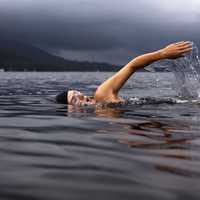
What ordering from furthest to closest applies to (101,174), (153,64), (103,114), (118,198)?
(153,64) < (103,114) < (101,174) < (118,198)

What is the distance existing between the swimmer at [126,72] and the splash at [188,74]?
2.71ft

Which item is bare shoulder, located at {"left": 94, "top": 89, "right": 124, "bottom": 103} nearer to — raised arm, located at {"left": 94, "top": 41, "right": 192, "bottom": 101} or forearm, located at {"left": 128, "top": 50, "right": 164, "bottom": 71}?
raised arm, located at {"left": 94, "top": 41, "right": 192, "bottom": 101}

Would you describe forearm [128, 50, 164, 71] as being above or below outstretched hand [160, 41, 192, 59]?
below

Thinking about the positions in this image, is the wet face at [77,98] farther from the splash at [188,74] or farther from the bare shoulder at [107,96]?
the splash at [188,74]

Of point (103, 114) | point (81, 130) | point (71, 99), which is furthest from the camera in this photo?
point (71, 99)

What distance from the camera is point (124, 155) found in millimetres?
4133

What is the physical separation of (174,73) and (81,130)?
5742mm

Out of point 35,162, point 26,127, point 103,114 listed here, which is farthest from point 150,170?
point 103,114

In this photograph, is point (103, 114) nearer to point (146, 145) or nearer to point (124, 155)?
point (146, 145)

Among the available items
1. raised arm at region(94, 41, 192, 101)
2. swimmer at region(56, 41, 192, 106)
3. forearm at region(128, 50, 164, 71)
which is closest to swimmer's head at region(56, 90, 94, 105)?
swimmer at region(56, 41, 192, 106)

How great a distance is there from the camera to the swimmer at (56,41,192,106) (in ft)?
29.4

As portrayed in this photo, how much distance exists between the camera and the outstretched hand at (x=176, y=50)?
8.90 metres

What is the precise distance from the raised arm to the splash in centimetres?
82

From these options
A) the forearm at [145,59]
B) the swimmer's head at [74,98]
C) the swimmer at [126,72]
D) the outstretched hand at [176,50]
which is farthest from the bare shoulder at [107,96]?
the outstretched hand at [176,50]
